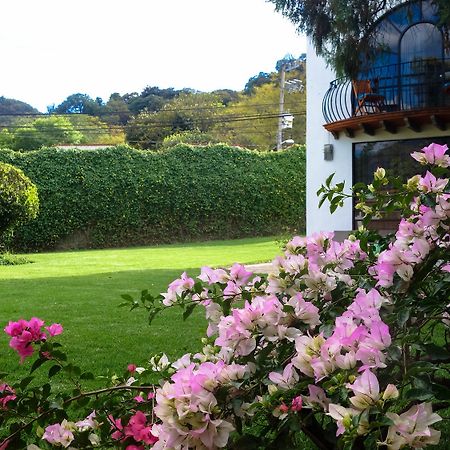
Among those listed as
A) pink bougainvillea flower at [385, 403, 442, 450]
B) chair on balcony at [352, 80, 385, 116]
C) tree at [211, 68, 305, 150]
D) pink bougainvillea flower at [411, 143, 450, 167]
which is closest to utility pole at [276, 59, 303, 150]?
tree at [211, 68, 305, 150]

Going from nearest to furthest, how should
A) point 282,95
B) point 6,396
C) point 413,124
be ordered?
point 6,396, point 413,124, point 282,95

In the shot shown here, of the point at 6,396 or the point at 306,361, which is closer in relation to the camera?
the point at 306,361

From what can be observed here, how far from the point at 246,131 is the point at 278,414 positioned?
40221 millimetres

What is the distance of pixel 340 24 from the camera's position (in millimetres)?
5328

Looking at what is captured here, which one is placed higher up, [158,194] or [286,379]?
[158,194]

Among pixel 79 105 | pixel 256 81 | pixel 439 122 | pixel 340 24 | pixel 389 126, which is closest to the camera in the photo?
pixel 340 24

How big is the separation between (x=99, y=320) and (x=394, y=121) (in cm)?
631

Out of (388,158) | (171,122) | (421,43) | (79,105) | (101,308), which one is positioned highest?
(79,105)

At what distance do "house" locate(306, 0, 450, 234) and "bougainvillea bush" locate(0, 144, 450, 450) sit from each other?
8.05 m

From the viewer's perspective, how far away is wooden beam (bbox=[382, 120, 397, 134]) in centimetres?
962

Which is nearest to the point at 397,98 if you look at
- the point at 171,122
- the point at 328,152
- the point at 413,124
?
the point at 413,124

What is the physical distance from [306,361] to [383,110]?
384 inches

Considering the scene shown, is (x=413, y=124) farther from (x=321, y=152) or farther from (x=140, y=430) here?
(x=140, y=430)

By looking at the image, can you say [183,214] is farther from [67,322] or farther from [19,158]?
[67,322]
